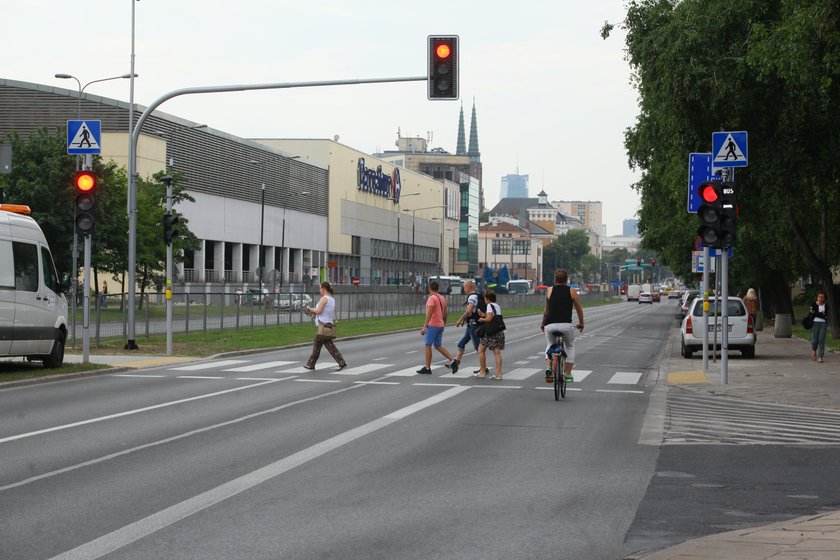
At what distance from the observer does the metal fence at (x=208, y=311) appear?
32.2 meters

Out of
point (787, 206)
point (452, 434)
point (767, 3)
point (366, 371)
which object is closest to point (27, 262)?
point (366, 371)

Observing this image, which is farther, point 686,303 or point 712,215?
point 686,303

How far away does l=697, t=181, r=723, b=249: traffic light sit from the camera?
19.9m

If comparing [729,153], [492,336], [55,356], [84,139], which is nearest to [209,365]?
[55,356]

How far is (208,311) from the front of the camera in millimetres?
39844

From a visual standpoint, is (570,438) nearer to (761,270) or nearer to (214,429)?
(214,429)

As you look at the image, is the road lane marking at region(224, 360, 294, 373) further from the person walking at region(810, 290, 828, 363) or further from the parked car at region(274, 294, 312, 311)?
the parked car at region(274, 294, 312, 311)

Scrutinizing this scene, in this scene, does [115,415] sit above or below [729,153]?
below

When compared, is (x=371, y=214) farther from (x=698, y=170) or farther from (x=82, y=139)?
(x=698, y=170)

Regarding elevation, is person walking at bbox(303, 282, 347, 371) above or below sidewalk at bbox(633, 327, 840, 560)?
above

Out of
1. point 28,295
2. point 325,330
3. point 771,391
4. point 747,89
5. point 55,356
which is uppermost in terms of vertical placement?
point 747,89

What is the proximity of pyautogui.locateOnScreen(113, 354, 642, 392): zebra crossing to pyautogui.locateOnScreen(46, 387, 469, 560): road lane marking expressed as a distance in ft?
27.8

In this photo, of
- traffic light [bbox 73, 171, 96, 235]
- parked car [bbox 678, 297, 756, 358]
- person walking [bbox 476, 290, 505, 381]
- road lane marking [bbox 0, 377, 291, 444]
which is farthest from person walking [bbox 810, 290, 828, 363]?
traffic light [bbox 73, 171, 96, 235]

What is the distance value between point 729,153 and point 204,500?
13758 mm
